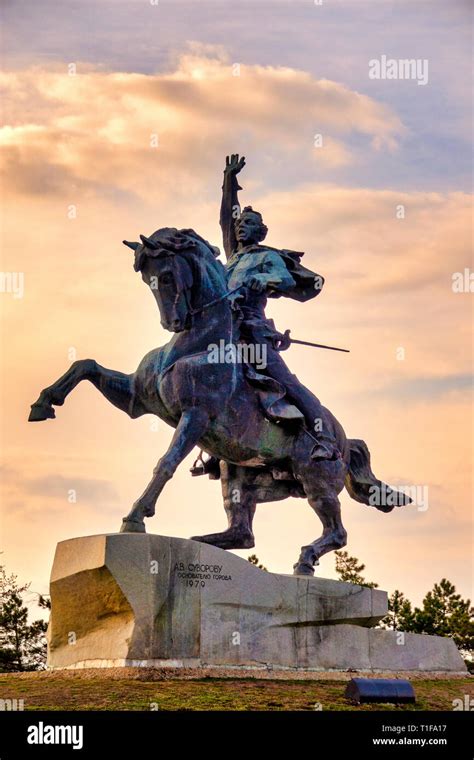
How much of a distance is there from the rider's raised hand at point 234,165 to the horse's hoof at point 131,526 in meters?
5.50

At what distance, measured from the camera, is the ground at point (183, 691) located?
12.2m

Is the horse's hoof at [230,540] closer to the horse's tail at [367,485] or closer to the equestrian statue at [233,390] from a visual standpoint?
the equestrian statue at [233,390]

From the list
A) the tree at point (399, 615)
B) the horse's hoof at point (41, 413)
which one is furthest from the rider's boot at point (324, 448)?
the tree at point (399, 615)

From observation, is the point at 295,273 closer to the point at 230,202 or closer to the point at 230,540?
the point at 230,202

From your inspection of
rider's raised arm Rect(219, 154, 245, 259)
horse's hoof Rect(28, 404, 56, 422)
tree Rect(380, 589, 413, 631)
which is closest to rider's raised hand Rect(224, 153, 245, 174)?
rider's raised arm Rect(219, 154, 245, 259)

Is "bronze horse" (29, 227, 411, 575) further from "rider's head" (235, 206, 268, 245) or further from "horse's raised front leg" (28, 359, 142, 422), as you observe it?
"rider's head" (235, 206, 268, 245)

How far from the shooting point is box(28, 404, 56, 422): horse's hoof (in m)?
14.8

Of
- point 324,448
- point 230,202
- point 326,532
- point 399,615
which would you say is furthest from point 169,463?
point 399,615

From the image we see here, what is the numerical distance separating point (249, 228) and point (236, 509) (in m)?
3.56

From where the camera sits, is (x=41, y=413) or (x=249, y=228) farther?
(x=249, y=228)

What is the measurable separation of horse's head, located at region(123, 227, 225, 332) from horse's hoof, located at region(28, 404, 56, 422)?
5.22 ft

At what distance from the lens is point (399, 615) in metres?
24.5
